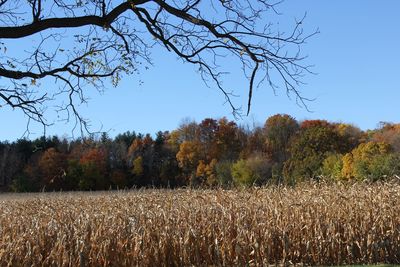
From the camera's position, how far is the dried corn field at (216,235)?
1016cm

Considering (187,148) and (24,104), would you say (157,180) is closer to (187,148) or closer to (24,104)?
(187,148)

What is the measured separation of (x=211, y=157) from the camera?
222ft

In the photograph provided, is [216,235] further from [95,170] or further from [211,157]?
[211,157]

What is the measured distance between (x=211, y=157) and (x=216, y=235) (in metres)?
57.0

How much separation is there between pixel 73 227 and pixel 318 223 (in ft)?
15.4

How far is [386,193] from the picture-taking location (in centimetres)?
1262

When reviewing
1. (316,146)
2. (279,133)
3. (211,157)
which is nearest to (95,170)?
(211,157)

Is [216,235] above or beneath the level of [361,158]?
beneath

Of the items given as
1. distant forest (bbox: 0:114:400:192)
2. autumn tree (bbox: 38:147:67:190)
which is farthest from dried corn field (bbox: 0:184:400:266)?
autumn tree (bbox: 38:147:67:190)

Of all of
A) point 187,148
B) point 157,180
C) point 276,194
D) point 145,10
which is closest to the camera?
point 145,10

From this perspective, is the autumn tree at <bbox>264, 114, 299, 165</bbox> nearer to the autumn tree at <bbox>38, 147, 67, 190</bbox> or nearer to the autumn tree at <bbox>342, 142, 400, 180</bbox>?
the autumn tree at <bbox>342, 142, 400, 180</bbox>

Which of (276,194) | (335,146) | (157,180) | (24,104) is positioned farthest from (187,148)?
(24,104)

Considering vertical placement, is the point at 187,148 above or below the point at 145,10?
above

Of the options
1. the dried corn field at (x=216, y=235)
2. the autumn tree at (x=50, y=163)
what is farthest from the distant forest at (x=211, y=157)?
the dried corn field at (x=216, y=235)
